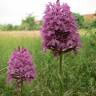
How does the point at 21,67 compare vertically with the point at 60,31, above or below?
below

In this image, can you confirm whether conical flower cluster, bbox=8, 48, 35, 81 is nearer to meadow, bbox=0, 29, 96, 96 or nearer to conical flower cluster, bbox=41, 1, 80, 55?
conical flower cluster, bbox=41, 1, 80, 55

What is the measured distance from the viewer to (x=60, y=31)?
486 cm

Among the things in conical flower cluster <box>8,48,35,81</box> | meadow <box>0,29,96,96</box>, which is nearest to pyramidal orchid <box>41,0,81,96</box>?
conical flower cluster <box>8,48,35,81</box>

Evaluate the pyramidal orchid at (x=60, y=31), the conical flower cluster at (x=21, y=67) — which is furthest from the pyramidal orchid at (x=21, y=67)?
the pyramidal orchid at (x=60, y=31)

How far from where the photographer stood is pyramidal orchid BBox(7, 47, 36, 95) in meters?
5.43

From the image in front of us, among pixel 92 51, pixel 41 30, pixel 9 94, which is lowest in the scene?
pixel 9 94

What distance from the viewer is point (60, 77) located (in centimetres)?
484

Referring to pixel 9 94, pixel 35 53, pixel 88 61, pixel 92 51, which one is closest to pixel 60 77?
pixel 9 94

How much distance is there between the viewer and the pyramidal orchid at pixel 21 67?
5.43 m

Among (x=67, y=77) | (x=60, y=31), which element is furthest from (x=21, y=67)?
(x=67, y=77)

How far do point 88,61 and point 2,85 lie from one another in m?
1.84

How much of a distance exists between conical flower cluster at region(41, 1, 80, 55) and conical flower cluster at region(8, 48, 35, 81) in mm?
599

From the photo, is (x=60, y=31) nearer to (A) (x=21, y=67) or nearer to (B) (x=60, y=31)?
(B) (x=60, y=31)

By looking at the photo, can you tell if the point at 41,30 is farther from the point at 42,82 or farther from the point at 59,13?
the point at 42,82
